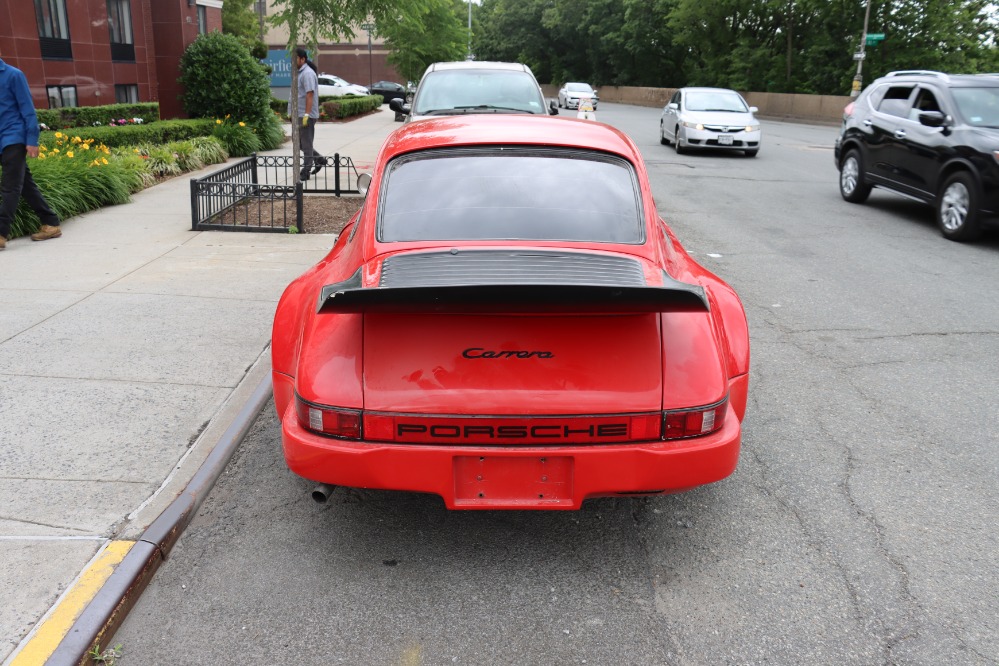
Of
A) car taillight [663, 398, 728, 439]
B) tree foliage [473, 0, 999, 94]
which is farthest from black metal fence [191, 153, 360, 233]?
tree foliage [473, 0, 999, 94]

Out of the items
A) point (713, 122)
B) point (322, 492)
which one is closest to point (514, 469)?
point (322, 492)

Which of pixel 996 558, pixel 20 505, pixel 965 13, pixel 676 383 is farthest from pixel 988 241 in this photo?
pixel 965 13

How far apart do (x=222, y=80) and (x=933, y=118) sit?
14.5 m

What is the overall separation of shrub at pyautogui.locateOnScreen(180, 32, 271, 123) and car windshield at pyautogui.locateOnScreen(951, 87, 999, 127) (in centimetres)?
1400

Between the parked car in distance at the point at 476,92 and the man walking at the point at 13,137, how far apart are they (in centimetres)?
438

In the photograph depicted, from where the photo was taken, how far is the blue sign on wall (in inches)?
1918

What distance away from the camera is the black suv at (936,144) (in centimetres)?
1019

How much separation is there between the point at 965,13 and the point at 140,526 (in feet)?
165

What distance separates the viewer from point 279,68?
50.1 meters

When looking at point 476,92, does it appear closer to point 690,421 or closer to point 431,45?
point 690,421

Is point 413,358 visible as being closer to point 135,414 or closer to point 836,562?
point 836,562

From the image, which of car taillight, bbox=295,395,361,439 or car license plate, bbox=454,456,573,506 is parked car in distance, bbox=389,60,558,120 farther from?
car license plate, bbox=454,456,573,506

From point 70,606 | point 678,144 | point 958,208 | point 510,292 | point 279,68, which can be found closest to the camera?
point 510,292

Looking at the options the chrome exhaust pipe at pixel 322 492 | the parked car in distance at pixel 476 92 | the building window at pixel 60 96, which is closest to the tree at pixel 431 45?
the building window at pixel 60 96
